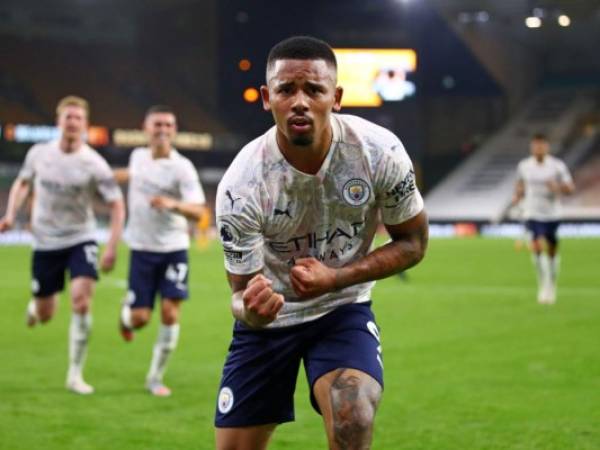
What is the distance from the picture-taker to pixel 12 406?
29.5ft

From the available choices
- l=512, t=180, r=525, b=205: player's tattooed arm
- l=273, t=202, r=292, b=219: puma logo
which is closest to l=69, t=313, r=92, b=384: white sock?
l=273, t=202, r=292, b=219: puma logo

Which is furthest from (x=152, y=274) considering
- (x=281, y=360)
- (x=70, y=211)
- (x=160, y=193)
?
(x=281, y=360)

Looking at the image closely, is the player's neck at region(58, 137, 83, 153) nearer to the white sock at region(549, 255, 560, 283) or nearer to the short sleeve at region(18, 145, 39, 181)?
the short sleeve at region(18, 145, 39, 181)

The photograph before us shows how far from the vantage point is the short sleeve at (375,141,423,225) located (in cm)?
479

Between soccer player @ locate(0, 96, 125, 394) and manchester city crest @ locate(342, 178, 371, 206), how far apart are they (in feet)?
18.2

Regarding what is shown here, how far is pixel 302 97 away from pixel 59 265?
6340 mm

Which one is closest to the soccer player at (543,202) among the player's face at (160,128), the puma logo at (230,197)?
the player's face at (160,128)

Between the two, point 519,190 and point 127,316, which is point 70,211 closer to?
point 127,316

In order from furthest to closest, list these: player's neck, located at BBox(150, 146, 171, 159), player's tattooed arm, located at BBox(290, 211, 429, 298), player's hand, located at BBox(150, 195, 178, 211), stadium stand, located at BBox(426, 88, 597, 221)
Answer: stadium stand, located at BBox(426, 88, 597, 221)
player's neck, located at BBox(150, 146, 171, 159)
player's hand, located at BBox(150, 195, 178, 211)
player's tattooed arm, located at BBox(290, 211, 429, 298)

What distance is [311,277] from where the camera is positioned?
14.7ft

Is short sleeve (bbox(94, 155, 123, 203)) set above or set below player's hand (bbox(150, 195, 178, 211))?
above

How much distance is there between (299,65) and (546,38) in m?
55.5

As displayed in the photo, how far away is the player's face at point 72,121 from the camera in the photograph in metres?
9.89

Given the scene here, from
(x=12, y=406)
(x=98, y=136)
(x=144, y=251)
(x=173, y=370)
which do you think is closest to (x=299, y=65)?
(x=12, y=406)
